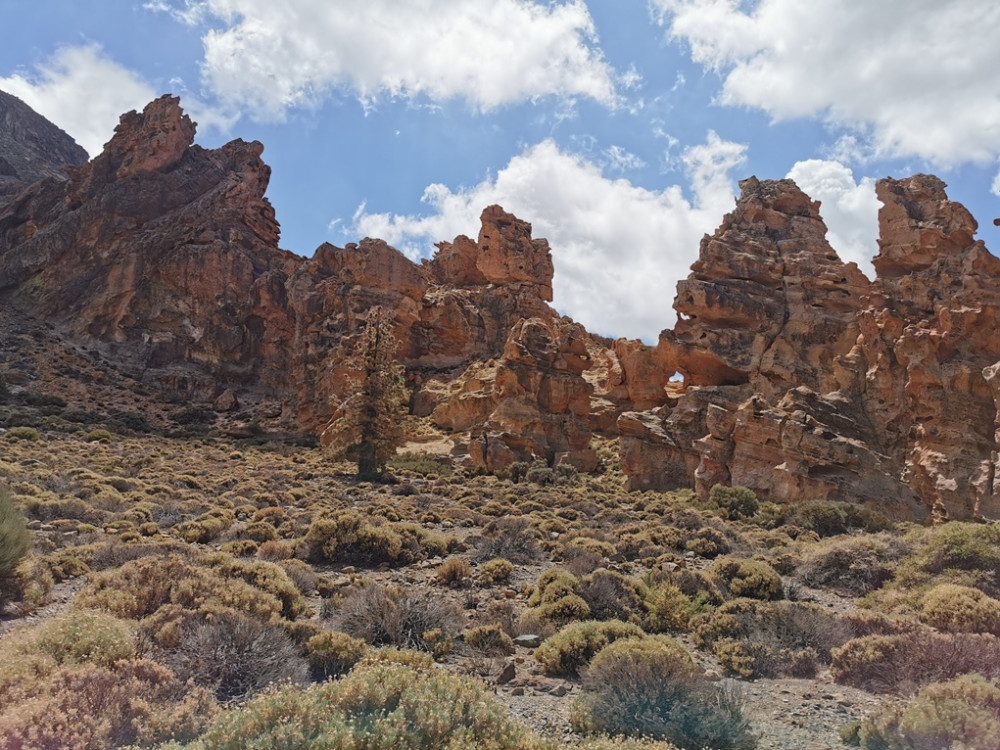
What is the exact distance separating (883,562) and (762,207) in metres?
27.3

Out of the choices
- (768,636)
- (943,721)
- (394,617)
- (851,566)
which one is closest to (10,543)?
(394,617)

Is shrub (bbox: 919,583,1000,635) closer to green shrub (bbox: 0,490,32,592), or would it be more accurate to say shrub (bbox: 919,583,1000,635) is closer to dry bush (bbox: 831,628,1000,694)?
dry bush (bbox: 831,628,1000,694)

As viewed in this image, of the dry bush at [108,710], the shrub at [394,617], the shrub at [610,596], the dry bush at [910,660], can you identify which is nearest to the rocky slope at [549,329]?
the shrub at [610,596]

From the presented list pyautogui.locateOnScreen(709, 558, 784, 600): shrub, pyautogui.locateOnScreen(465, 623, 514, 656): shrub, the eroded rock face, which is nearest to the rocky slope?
the eroded rock face

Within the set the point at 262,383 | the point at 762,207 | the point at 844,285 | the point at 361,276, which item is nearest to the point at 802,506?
the point at 844,285

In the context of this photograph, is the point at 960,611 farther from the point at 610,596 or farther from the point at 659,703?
the point at 659,703

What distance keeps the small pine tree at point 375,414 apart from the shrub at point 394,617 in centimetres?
1878

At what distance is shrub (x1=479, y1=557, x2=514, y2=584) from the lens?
36.2 feet

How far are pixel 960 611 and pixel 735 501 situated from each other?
1330 cm

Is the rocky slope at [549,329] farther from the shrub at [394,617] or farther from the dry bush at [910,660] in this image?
the shrub at [394,617]

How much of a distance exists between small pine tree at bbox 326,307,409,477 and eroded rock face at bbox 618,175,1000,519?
10367 mm

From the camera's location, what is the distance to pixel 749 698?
21.1ft

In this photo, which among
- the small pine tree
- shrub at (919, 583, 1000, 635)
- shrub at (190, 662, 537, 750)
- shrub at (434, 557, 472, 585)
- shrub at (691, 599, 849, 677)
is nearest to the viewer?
shrub at (190, 662, 537, 750)

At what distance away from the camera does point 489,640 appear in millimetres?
7785
